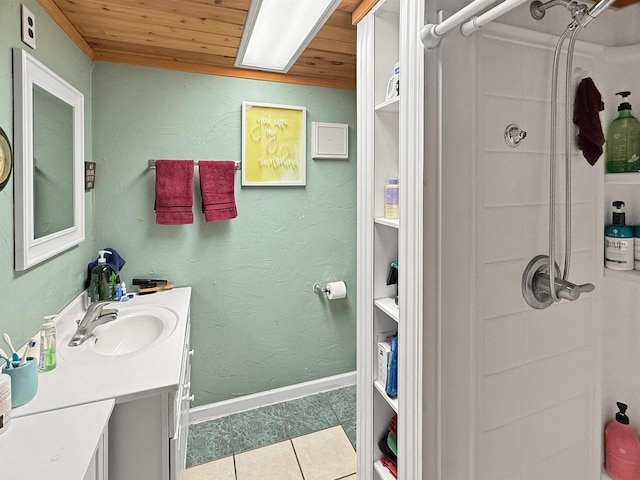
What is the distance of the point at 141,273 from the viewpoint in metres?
2.09

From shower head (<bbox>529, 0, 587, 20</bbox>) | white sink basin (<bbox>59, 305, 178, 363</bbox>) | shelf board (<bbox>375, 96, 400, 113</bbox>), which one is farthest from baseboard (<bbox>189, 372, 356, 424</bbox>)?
shower head (<bbox>529, 0, 587, 20</bbox>)

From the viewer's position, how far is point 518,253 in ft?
3.79

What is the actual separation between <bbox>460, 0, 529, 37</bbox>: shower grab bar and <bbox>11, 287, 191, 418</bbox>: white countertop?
1.37 metres

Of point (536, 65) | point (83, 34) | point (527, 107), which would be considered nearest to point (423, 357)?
point (527, 107)

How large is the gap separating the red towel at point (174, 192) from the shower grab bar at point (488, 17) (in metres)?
1.60

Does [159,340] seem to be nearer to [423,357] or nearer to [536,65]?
[423,357]

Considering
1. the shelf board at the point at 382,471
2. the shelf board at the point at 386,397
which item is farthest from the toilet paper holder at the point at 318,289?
the shelf board at the point at 382,471

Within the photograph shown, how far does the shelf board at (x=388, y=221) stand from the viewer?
126 centimetres

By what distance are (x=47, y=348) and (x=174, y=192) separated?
1.06m

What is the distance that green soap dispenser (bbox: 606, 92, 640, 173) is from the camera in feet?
3.86

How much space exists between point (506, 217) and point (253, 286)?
1649mm

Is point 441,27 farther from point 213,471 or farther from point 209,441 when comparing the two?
point 209,441

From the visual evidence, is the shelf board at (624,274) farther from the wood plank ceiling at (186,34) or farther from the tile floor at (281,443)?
the tile floor at (281,443)

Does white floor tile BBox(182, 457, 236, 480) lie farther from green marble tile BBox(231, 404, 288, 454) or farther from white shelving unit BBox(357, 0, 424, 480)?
white shelving unit BBox(357, 0, 424, 480)
